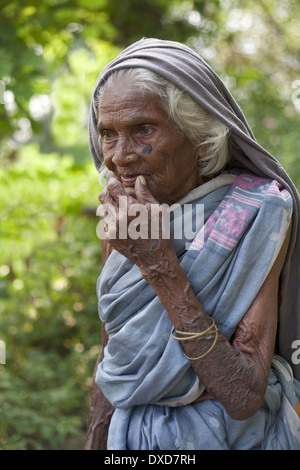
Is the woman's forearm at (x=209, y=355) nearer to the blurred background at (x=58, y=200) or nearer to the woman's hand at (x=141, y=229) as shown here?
the woman's hand at (x=141, y=229)

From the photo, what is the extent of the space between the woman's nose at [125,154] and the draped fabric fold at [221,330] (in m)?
0.25

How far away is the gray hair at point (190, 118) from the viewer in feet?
5.38

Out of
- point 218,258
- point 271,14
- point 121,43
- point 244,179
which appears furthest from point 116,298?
point 271,14

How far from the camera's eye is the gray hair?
1639 mm

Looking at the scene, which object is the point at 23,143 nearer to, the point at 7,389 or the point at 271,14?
the point at 271,14

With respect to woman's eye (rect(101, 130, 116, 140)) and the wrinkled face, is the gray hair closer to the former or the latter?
the wrinkled face

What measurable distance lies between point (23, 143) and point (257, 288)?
666 centimetres

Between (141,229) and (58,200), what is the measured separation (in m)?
2.99

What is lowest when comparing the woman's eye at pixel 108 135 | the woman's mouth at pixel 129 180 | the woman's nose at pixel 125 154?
the woman's mouth at pixel 129 180

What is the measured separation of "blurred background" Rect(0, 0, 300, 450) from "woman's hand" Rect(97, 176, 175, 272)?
182cm

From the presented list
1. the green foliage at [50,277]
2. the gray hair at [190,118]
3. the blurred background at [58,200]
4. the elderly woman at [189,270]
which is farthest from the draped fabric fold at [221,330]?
the green foliage at [50,277]

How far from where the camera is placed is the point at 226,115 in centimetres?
171

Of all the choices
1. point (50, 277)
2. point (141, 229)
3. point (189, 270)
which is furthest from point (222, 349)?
point (50, 277)

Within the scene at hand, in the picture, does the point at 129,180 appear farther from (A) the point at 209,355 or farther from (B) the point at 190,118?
(A) the point at 209,355
